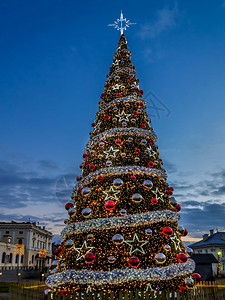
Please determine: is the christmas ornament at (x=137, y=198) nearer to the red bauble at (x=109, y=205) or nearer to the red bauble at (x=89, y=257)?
the red bauble at (x=109, y=205)

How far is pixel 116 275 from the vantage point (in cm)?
650

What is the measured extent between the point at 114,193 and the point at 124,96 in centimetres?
396

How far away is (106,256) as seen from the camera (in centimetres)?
689

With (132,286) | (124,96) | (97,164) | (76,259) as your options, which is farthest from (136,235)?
(124,96)

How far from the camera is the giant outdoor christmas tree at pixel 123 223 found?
21.7 feet

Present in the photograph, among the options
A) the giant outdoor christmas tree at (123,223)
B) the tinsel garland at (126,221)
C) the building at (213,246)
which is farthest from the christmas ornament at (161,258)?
the building at (213,246)

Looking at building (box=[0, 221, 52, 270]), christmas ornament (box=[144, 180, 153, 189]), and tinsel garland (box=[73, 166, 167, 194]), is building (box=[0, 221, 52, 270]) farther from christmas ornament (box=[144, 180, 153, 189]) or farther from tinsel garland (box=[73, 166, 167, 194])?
christmas ornament (box=[144, 180, 153, 189])

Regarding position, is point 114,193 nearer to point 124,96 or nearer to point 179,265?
point 179,265

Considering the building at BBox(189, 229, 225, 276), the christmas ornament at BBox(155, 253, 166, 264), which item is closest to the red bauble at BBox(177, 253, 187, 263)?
the christmas ornament at BBox(155, 253, 166, 264)

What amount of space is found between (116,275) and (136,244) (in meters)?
0.96

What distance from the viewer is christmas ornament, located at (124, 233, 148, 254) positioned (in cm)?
690

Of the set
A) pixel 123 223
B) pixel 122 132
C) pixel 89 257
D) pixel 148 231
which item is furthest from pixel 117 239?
pixel 122 132

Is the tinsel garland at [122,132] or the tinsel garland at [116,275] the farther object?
the tinsel garland at [122,132]

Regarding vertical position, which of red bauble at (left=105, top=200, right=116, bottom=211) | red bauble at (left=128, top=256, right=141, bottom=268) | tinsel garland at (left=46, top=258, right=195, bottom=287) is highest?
red bauble at (left=105, top=200, right=116, bottom=211)
